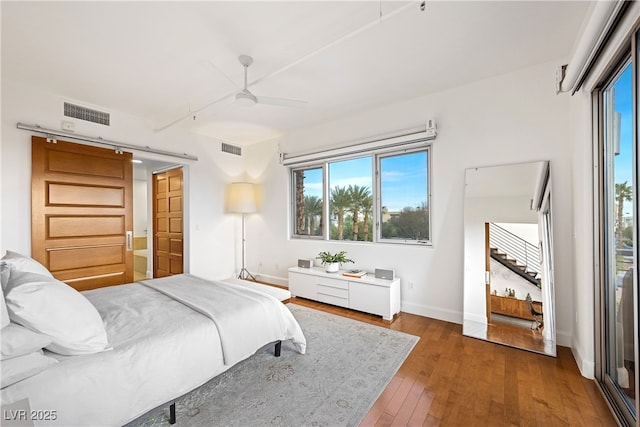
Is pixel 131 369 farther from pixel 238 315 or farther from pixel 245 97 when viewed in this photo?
pixel 245 97

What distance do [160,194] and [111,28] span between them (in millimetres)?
3708

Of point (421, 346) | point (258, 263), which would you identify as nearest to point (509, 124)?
point (421, 346)

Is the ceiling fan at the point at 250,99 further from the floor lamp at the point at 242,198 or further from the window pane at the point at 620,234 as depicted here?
the floor lamp at the point at 242,198

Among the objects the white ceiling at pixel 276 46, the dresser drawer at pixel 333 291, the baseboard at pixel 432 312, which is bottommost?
the baseboard at pixel 432 312

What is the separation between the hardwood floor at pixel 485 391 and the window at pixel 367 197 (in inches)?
57.2

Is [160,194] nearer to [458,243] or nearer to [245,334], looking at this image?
[245,334]

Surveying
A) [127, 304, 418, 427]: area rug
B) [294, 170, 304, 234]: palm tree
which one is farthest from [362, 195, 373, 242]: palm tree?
[127, 304, 418, 427]: area rug

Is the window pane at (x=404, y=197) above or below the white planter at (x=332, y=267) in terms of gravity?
above

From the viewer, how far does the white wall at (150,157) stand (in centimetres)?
290

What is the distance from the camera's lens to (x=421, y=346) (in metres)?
2.60

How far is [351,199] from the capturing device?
418cm

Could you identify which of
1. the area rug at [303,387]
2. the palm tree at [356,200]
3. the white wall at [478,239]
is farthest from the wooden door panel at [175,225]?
the white wall at [478,239]

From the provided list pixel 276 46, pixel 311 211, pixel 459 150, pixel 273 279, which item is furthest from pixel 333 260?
pixel 276 46

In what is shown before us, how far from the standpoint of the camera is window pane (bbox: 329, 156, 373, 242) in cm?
400
